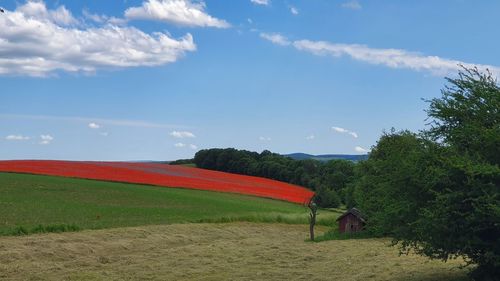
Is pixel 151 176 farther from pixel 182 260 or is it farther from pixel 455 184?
pixel 455 184

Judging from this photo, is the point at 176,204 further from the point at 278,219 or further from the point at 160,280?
the point at 160,280

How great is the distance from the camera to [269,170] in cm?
8562

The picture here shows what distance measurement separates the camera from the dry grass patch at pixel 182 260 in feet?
59.2

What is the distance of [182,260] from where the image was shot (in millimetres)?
22109

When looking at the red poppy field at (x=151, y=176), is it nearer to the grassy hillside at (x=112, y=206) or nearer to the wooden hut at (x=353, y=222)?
the grassy hillside at (x=112, y=206)

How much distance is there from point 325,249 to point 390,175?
42.3ft

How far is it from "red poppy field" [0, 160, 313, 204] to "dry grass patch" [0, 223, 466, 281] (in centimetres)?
2017

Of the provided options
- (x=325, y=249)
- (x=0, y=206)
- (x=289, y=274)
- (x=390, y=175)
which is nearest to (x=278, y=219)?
(x=325, y=249)

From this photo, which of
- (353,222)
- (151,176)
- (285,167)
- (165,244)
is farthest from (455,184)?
(285,167)

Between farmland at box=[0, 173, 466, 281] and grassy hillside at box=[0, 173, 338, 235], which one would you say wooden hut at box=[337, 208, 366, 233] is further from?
grassy hillside at box=[0, 173, 338, 235]

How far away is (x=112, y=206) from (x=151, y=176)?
14.2 metres

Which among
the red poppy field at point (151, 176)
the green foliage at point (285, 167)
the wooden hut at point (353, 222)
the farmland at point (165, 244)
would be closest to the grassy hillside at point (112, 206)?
the farmland at point (165, 244)

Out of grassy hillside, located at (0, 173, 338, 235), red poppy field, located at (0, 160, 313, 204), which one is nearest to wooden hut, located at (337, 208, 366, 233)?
grassy hillside, located at (0, 173, 338, 235)

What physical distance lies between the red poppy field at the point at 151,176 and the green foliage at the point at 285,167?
42.9 ft
